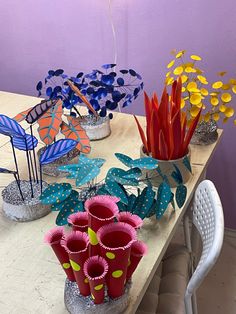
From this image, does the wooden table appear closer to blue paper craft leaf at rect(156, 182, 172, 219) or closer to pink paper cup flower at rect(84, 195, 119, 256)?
blue paper craft leaf at rect(156, 182, 172, 219)

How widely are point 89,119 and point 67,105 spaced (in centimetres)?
12

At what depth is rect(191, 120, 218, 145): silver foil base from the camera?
140 cm

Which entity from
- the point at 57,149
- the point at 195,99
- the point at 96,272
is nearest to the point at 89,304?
the point at 96,272

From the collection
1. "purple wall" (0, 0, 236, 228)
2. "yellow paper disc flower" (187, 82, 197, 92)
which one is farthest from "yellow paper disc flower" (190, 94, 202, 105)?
"purple wall" (0, 0, 236, 228)

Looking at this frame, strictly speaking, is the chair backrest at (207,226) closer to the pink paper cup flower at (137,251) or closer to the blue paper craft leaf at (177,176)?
the blue paper craft leaf at (177,176)

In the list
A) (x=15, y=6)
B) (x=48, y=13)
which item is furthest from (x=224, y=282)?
(x=15, y=6)

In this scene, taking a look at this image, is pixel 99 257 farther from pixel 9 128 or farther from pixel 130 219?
pixel 9 128

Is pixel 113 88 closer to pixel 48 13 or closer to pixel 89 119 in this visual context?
pixel 89 119

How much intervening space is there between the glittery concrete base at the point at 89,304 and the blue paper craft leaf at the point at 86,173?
23 cm

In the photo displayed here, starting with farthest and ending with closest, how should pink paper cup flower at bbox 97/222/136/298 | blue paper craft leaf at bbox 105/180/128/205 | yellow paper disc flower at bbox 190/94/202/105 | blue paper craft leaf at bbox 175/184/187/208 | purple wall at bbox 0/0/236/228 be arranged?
purple wall at bbox 0/0/236/228
yellow paper disc flower at bbox 190/94/202/105
blue paper craft leaf at bbox 175/184/187/208
blue paper craft leaf at bbox 105/180/128/205
pink paper cup flower at bbox 97/222/136/298

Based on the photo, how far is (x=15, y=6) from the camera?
1.98 metres

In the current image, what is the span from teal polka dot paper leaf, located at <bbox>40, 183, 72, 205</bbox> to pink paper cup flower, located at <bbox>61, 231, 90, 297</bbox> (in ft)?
0.75

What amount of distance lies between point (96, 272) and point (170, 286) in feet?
1.68

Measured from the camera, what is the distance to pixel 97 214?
2.48ft
